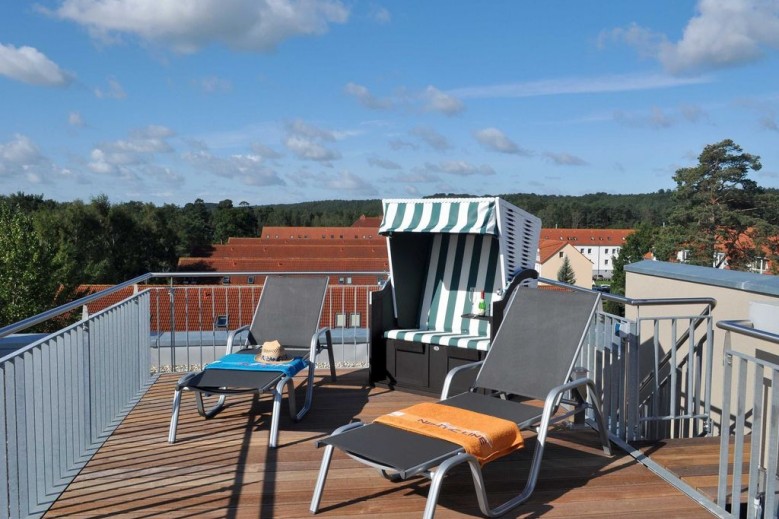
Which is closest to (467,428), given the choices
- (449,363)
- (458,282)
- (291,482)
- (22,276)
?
(291,482)

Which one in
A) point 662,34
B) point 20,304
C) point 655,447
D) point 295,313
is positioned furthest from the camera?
point 662,34

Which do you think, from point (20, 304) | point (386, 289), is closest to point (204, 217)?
point (20, 304)

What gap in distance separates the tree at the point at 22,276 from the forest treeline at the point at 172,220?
80.7 inches

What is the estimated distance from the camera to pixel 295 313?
17.1 ft

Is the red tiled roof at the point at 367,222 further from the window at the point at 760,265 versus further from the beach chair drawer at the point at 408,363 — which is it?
the beach chair drawer at the point at 408,363

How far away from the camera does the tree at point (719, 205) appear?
3234 cm

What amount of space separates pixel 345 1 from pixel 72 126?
120 ft

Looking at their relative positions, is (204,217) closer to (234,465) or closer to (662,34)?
(662,34)

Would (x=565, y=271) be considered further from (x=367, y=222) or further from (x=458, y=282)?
(x=458, y=282)

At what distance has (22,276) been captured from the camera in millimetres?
30469

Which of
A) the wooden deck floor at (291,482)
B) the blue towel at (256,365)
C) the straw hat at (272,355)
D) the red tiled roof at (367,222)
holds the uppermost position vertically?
the red tiled roof at (367,222)

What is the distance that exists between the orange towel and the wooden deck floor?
33cm

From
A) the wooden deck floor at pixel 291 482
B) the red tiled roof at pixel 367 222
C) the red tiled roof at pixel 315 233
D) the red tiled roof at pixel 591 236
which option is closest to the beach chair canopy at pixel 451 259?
the wooden deck floor at pixel 291 482

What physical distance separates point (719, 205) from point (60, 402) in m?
35.7
